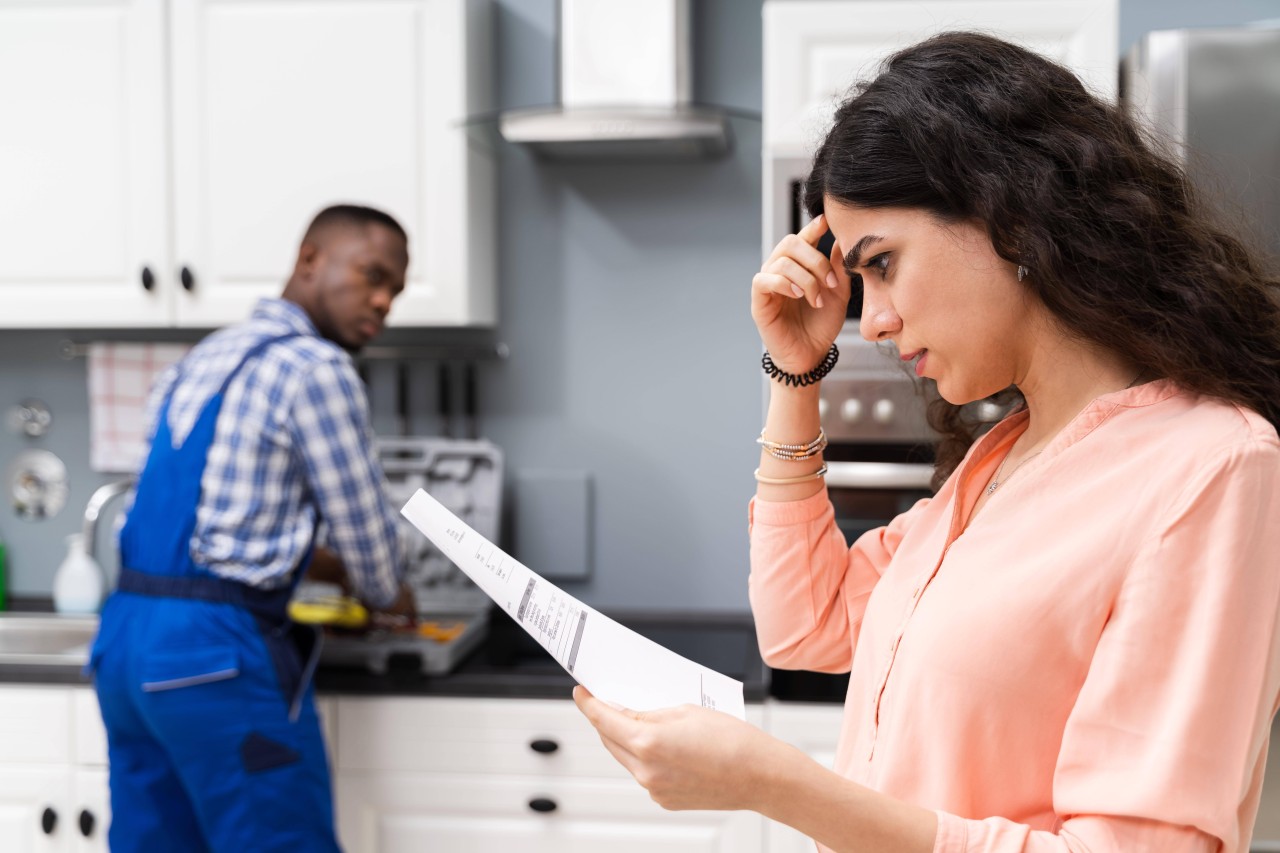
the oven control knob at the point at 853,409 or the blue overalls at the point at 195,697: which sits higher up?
the oven control knob at the point at 853,409

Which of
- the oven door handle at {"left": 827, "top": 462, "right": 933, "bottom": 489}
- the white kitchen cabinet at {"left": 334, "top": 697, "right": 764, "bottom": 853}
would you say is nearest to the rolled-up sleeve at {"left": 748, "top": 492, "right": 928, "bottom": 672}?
the oven door handle at {"left": 827, "top": 462, "right": 933, "bottom": 489}

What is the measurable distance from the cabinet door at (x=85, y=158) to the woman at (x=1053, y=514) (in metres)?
1.75

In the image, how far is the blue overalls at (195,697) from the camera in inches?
66.3

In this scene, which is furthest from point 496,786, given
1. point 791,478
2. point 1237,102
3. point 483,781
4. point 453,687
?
point 1237,102

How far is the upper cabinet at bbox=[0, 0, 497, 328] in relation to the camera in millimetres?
2148

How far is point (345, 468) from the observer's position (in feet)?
5.92

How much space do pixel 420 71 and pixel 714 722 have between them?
1.72 meters

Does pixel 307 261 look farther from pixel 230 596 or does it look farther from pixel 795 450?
pixel 795 450

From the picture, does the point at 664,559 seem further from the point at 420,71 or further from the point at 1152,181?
the point at 1152,181

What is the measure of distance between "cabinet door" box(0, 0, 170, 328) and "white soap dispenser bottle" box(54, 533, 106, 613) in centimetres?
57

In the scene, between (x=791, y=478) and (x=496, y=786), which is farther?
(x=496, y=786)

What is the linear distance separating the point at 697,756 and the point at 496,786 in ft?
4.25

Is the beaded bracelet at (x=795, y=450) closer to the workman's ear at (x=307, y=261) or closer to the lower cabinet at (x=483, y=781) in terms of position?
the lower cabinet at (x=483, y=781)

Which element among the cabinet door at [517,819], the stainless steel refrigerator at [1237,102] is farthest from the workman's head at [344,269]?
the stainless steel refrigerator at [1237,102]
